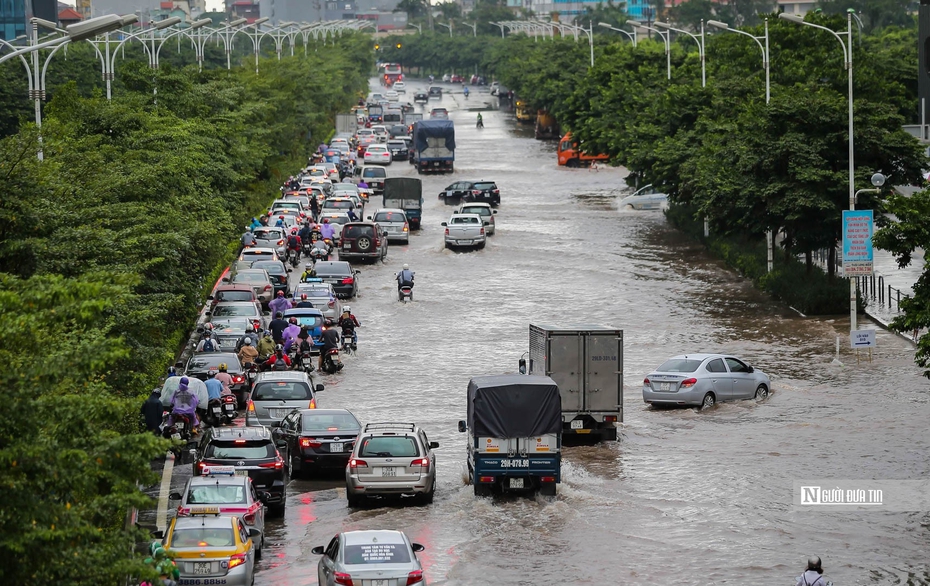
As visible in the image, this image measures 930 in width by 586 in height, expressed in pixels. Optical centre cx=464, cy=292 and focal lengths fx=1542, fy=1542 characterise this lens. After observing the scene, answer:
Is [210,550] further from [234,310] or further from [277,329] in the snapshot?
[234,310]

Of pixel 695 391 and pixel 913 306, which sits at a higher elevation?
pixel 913 306

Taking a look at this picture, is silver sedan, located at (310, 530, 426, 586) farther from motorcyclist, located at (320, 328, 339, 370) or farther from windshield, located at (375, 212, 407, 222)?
windshield, located at (375, 212, 407, 222)

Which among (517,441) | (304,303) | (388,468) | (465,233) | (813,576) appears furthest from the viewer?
(465,233)

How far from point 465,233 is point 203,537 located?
43988 mm

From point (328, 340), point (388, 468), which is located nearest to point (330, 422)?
point (388, 468)

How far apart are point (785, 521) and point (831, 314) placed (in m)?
24.1

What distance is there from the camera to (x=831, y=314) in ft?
158

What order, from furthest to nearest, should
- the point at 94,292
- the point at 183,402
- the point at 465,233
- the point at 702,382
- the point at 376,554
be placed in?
the point at 465,233 → the point at 702,382 → the point at 183,402 → the point at 376,554 → the point at 94,292

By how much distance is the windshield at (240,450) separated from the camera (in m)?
25.5

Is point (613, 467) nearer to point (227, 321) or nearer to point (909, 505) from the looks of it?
point (909, 505)

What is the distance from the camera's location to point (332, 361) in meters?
40.0

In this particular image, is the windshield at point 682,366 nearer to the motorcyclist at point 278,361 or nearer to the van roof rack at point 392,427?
the motorcyclist at point 278,361

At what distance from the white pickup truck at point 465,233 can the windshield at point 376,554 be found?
146 feet

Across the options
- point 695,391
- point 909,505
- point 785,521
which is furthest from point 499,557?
point 695,391
